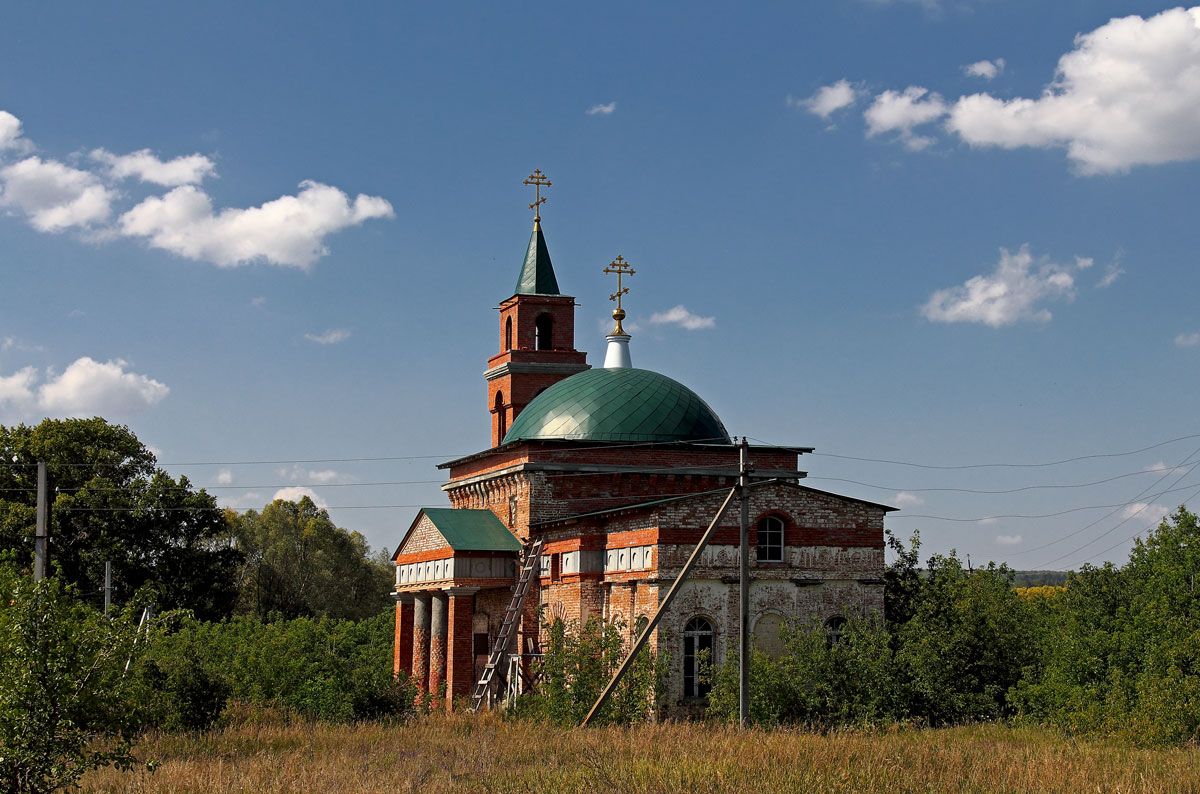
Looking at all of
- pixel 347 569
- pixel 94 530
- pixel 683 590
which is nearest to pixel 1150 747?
pixel 683 590

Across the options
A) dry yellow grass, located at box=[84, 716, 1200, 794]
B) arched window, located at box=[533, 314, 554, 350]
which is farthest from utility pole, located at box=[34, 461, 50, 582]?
arched window, located at box=[533, 314, 554, 350]

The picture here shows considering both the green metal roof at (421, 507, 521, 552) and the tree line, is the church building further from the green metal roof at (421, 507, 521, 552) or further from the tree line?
the tree line

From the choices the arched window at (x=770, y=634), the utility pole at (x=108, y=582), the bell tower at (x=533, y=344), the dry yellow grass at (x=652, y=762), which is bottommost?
the dry yellow grass at (x=652, y=762)

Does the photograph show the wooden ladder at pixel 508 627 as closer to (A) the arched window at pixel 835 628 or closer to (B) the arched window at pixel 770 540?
(B) the arched window at pixel 770 540

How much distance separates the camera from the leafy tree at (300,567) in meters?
60.2

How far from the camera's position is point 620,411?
112 feet

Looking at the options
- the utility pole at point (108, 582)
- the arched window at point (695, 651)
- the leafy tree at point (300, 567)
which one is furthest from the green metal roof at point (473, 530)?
the leafy tree at point (300, 567)

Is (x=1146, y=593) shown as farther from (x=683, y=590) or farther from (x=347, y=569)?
(x=347, y=569)

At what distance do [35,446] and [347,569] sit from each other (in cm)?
1900

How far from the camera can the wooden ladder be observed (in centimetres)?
3127

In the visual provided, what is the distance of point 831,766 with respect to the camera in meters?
16.9

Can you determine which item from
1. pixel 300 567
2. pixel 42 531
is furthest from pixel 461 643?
pixel 300 567

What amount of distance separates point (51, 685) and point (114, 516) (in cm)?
3340

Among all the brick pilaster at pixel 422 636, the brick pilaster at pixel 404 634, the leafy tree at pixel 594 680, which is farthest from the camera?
the brick pilaster at pixel 404 634
